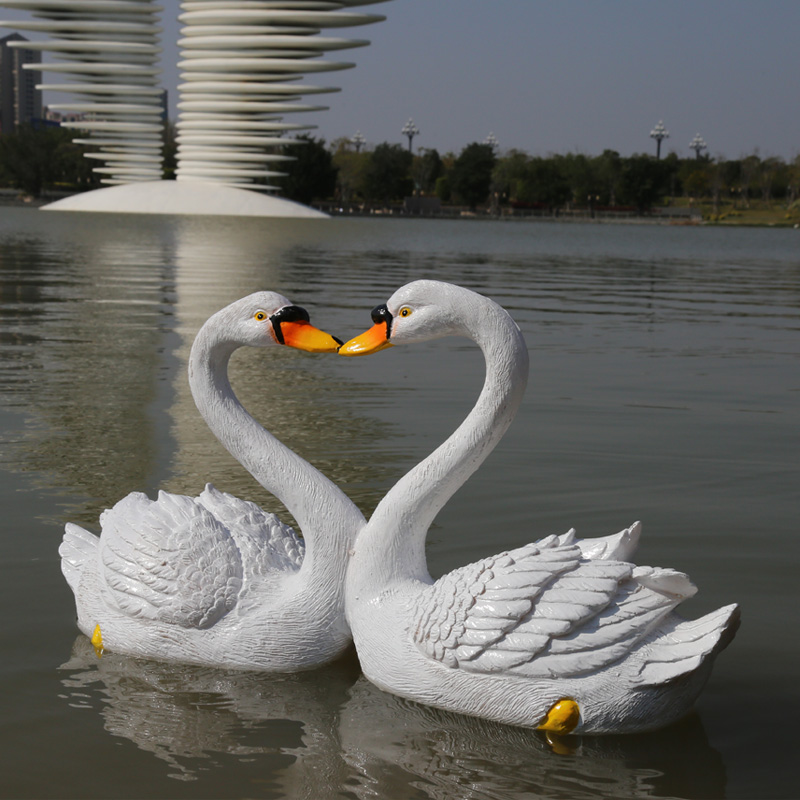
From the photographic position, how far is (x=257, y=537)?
4352 mm

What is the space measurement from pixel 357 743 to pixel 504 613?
2.45ft

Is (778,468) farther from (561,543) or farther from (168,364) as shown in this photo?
(168,364)

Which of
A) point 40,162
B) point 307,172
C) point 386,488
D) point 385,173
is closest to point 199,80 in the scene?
point 307,172

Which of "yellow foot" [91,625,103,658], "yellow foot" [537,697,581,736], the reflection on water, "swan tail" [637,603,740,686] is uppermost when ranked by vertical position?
"swan tail" [637,603,740,686]

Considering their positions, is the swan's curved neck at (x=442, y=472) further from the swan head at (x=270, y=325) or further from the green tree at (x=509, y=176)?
the green tree at (x=509, y=176)

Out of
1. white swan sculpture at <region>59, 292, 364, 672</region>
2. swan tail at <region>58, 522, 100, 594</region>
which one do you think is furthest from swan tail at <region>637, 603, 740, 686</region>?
swan tail at <region>58, 522, 100, 594</region>

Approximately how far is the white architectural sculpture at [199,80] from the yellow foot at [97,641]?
60.2 m

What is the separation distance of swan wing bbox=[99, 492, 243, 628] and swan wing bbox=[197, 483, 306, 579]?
0.18 ft

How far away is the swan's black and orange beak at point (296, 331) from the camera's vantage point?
4039 millimetres

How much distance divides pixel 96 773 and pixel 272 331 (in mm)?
1624

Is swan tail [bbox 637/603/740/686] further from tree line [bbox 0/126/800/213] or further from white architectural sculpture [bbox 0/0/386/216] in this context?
tree line [bbox 0/126/800/213]

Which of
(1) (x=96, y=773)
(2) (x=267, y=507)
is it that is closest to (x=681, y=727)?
(1) (x=96, y=773)

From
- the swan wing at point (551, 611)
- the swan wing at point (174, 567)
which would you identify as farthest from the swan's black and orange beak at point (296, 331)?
the swan wing at point (551, 611)

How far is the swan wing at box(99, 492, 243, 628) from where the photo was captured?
412 centimetres
